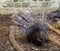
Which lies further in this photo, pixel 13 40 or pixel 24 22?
pixel 24 22

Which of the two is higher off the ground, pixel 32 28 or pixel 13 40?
pixel 32 28

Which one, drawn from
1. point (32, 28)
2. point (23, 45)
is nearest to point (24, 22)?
point (32, 28)

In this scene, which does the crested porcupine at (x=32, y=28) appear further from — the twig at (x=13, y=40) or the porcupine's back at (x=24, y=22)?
the twig at (x=13, y=40)

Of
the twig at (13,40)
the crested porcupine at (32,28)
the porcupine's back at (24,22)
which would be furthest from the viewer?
the porcupine's back at (24,22)

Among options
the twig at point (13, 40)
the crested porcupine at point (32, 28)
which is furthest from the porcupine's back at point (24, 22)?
the twig at point (13, 40)

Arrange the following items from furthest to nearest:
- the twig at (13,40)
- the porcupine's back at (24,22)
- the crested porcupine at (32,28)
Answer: the porcupine's back at (24,22) → the crested porcupine at (32,28) → the twig at (13,40)

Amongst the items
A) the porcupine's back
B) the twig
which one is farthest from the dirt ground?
the porcupine's back

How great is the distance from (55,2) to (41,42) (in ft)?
4.42

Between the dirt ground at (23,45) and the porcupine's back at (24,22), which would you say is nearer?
the dirt ground at (23,45)

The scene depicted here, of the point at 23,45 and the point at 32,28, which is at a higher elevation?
the point at 32,28

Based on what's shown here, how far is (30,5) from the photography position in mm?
3498

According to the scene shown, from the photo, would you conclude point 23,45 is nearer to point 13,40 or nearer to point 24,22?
point 13,40

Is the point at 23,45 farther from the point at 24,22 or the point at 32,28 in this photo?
the point at 24,22

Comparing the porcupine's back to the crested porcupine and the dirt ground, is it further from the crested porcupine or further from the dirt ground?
the dirt ground
